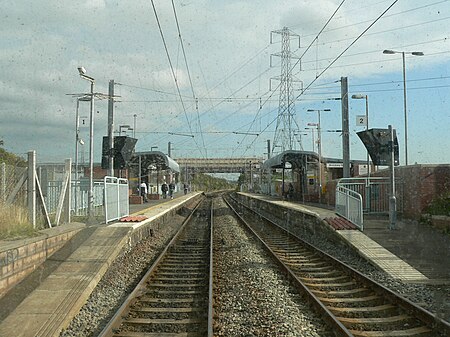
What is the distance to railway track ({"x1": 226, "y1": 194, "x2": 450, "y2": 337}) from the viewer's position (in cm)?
716

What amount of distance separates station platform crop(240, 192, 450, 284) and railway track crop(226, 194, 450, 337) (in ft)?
3.19

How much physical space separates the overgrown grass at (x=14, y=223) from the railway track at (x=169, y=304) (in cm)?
248

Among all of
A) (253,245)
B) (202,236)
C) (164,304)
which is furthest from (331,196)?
(164,304)

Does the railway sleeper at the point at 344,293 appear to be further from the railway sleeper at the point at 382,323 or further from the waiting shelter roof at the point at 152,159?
the waiting shelter roof at the point at 152,159

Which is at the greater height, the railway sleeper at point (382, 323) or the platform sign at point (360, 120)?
the platform sign at point (360, 120)

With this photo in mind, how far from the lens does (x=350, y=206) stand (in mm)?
17703

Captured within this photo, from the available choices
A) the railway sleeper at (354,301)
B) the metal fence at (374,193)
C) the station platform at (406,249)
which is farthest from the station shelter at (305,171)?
the railway sleeper at (354,301)

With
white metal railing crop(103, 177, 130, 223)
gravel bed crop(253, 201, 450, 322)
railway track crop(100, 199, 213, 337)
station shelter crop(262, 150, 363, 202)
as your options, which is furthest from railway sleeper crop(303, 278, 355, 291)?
station shelter crop(262, 150, 363, 202)

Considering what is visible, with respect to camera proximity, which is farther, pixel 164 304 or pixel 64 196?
pixel 64 196

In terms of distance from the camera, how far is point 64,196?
47.0ft

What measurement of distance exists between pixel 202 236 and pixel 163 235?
161 cm

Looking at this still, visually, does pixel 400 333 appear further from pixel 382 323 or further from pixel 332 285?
pixel 332 285

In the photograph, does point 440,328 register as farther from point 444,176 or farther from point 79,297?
point 444,176

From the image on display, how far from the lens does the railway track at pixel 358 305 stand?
7.16 m
